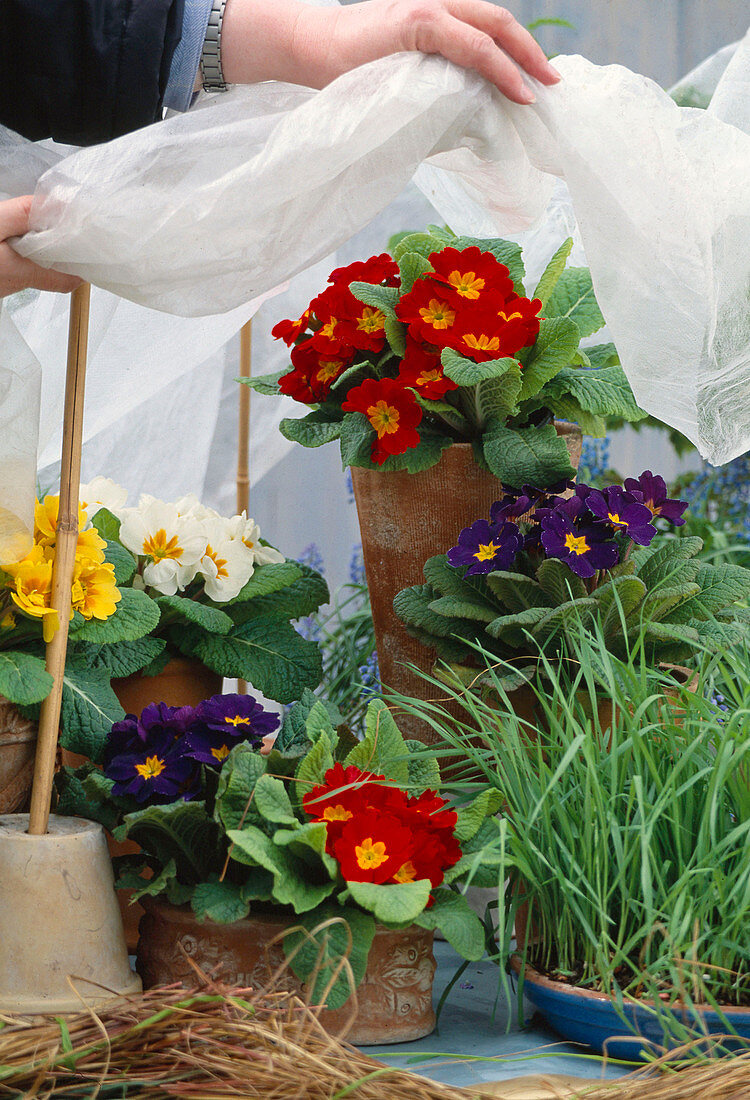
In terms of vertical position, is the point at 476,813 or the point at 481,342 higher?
the point at 481,342

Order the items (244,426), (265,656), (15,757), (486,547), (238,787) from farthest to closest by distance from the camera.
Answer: (244,426) → (265,656) → (486,547) → (15,757) → (238,787)

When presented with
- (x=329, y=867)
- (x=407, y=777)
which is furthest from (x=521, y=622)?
(x=329, y=867)

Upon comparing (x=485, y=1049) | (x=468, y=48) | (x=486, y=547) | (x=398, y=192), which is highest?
(x=468, y=48)

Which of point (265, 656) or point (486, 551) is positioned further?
point (265, 656)

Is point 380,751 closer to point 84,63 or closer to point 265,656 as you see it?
point 265,656

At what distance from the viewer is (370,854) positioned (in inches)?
32.5

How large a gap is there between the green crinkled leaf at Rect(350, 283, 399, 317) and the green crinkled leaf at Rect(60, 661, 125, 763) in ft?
1.62

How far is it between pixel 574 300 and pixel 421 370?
28 cm

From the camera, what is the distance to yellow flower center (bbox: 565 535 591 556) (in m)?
1.04

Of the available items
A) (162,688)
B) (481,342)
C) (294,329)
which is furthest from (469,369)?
(162,688)

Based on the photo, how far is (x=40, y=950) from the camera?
0.83 meters

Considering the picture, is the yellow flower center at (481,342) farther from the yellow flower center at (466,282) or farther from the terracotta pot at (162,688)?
the terracotta pot at (162,688)

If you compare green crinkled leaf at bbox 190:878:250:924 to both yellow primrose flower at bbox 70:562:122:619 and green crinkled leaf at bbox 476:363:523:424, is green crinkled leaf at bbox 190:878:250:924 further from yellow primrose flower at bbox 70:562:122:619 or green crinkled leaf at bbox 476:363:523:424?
green crinkled leaf at bbox 476:363:523:424

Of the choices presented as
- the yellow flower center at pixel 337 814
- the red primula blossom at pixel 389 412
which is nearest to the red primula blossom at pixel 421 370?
the red primula blossom at pixel 389 412
